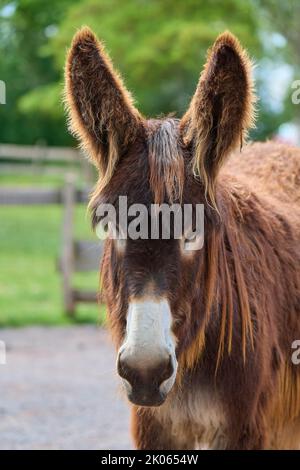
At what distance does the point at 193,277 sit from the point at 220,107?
0.68 metres

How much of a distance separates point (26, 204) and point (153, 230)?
8.25 meters

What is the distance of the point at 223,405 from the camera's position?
11.0ft

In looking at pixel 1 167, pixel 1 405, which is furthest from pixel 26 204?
pixel 1 167

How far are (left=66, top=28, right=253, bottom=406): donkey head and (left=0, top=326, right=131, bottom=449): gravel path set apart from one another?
1.29 meters

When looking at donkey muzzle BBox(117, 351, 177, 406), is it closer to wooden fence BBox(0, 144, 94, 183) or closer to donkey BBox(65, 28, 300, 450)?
donkey BBox(65, 28, 300, 450)

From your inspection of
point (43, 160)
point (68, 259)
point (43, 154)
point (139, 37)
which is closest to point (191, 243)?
point (68, 259)

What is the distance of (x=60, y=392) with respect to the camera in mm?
7188

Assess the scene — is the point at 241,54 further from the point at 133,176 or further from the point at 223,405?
the point at 223,405

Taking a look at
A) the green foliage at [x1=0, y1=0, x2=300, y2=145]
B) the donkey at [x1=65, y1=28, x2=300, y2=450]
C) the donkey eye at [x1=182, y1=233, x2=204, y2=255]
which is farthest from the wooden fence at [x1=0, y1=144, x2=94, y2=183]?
the donkey eye at [x1=182, y1=233, x2=204, y2=255]

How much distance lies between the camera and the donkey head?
9.54 ft

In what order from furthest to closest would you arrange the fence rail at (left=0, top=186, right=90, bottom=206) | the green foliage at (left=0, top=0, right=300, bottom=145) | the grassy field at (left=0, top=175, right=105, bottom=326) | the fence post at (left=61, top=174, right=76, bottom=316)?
the green foliage at (left=0, top=0, right=300, bottom=145)
the fence rail at (left=0, top=186, right=90, bottom=206)
the grassy field at (left=0, top=175, right=105, bottom=326)
the fence post at (left=61, top=174, right=76, bottom=316)

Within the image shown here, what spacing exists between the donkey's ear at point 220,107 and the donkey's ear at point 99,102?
279 mm

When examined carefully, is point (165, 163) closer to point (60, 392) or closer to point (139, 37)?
point (60, 392)

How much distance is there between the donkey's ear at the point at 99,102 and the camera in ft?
10.3
